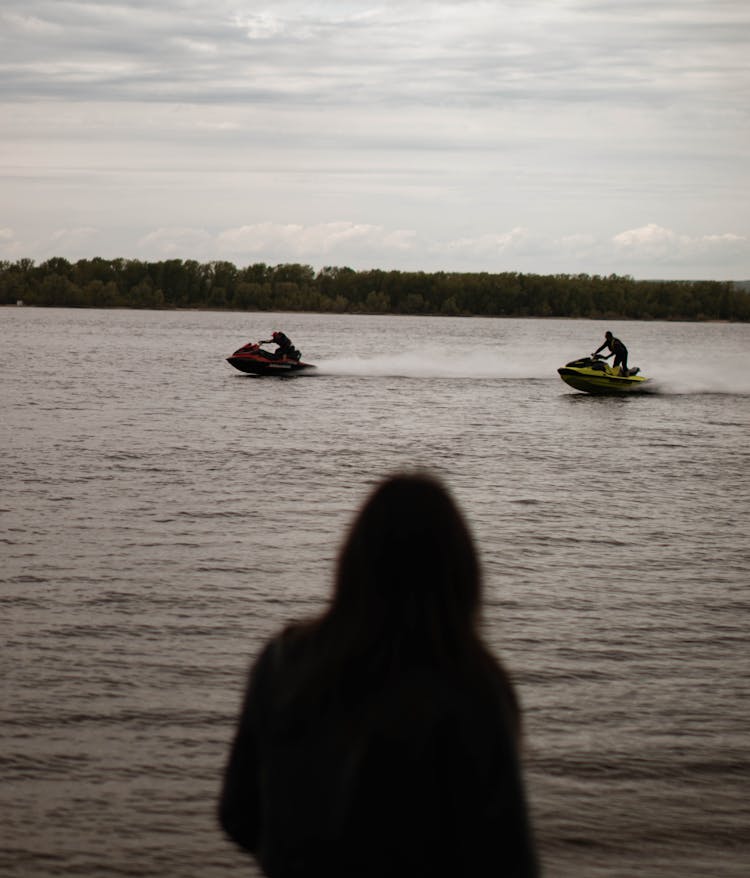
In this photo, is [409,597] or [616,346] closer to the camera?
[409,597]

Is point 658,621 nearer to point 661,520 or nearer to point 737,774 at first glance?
point 737,774

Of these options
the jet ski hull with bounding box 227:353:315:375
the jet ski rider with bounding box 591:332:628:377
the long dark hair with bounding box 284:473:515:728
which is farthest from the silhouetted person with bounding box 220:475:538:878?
the jet ski hull with bounding box 227:353:315:375

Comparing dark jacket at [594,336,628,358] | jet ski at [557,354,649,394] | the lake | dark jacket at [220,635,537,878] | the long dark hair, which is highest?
dark jacket at [594,336,628,358]

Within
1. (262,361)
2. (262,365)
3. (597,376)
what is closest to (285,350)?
(262,361)

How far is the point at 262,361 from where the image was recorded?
156ft

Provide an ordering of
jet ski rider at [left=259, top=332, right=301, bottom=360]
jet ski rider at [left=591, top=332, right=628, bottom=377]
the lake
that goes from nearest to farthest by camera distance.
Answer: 1. the lake
2. jet ski rider at [left=591, top=332, right=628, bottom=377]
3. jet ski rider at [left=259, top=332, right=301, bottom=360]

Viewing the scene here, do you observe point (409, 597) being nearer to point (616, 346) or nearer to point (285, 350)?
point (616, 346)

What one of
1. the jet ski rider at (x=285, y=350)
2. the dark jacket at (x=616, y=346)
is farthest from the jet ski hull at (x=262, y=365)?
the dark jacket at (x=616, y=346)

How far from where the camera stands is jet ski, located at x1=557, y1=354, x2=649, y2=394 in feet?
135

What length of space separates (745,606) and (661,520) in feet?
19.1

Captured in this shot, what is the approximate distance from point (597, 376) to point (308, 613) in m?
31.6

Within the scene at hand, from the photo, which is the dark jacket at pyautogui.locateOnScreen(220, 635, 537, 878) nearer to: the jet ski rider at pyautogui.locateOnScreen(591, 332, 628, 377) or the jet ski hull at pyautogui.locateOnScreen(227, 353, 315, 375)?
the jet ski rider at pyautogui.locateOnScreen(591, 332, 628, 377)

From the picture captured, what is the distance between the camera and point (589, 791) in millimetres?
7512

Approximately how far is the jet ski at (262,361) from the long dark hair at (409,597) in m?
44.6
